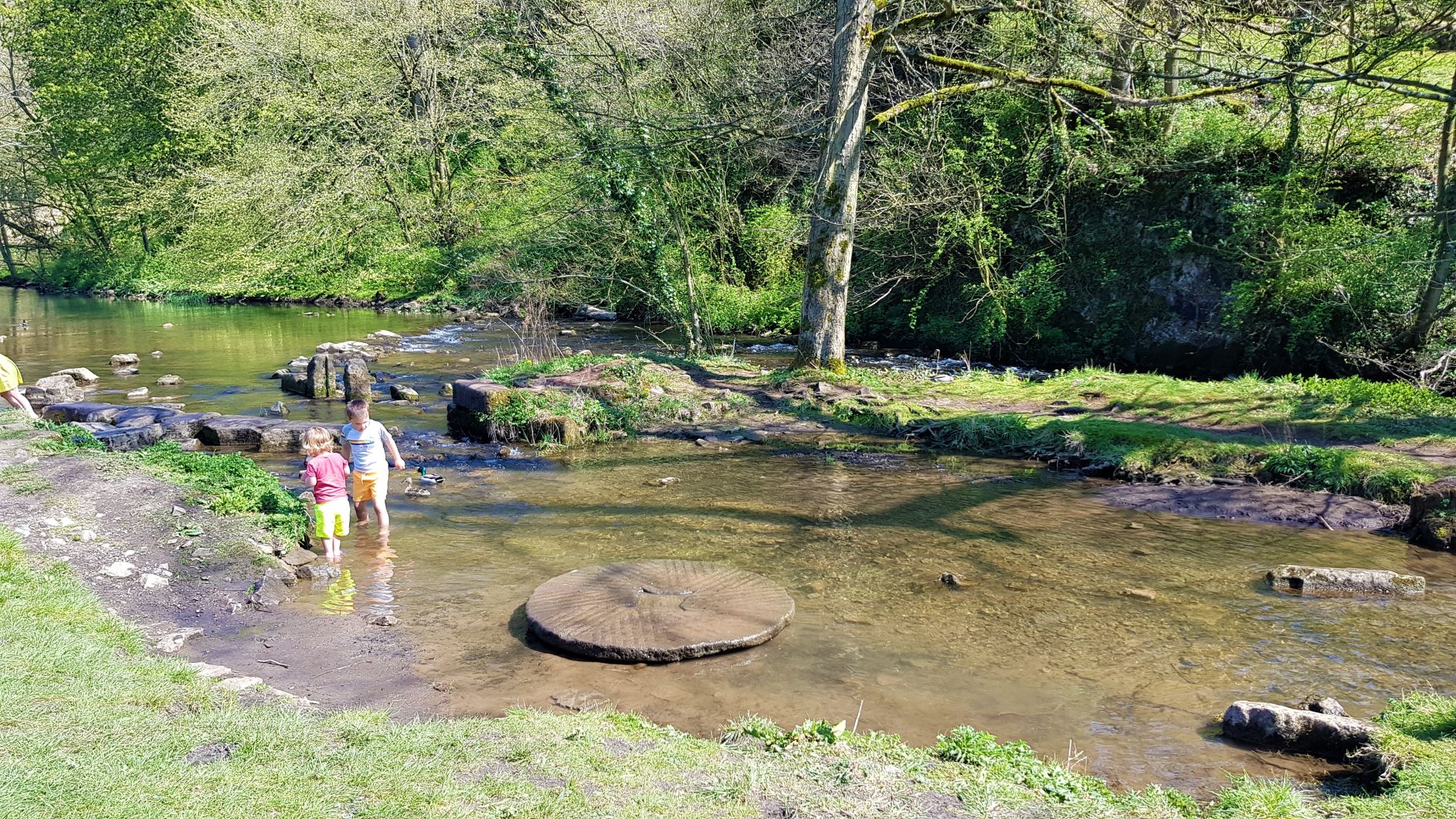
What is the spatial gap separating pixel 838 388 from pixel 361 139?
26.4 meters

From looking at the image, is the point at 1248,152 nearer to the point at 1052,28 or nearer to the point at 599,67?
the point at 1052,28

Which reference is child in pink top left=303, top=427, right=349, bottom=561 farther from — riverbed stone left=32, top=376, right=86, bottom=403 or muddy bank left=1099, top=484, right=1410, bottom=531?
riverbed stone left=32, top=376, right=86, bottom=403

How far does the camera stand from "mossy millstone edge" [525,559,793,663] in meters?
5.89

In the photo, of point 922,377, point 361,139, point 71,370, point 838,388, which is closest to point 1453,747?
point 838,388

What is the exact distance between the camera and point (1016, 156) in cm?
1883

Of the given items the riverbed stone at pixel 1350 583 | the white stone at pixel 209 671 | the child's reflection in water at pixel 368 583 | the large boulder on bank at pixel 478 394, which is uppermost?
the large boulder on bank at pixel 478 394

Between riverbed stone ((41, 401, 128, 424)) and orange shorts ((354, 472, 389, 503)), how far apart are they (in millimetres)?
6502

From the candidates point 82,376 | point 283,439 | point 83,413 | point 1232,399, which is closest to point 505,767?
point 283,439

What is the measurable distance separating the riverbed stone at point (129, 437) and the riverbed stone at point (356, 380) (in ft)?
11.8

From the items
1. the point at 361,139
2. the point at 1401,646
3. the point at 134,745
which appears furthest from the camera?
the point at 361,139

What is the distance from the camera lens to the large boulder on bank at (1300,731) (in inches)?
181

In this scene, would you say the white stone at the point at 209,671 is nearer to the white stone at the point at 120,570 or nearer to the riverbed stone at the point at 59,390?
the white stone at the point at 120,570

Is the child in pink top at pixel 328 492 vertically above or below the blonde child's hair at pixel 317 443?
below

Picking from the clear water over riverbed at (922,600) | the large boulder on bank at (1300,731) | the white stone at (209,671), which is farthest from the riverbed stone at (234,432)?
the large boulder on bank at (1300,731)
